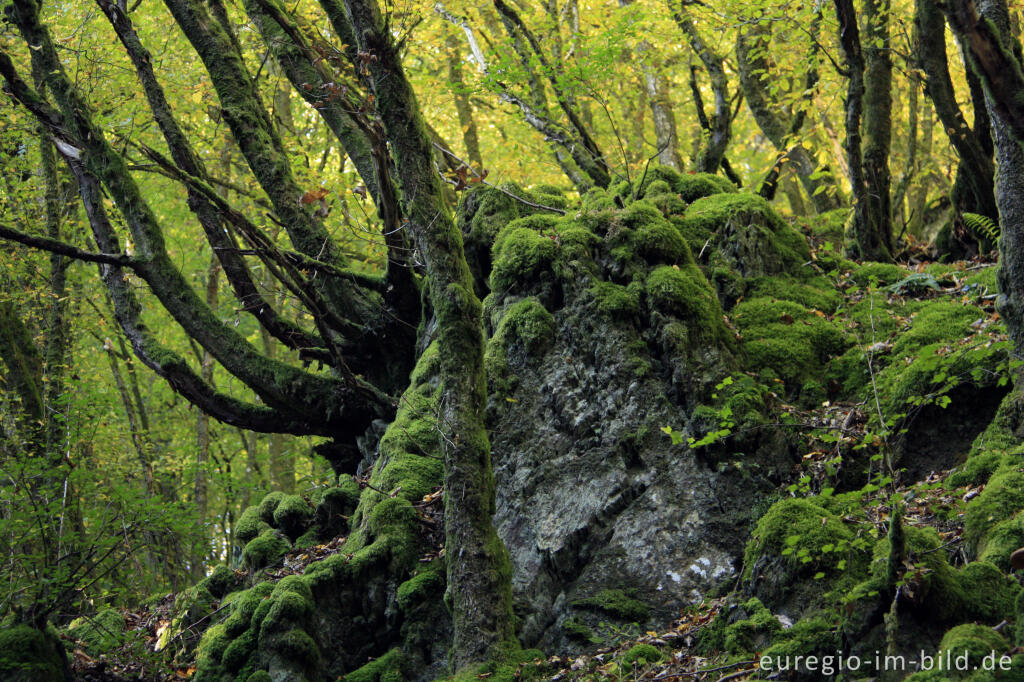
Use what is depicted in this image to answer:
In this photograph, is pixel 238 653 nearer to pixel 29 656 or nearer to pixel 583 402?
pixel 29 656

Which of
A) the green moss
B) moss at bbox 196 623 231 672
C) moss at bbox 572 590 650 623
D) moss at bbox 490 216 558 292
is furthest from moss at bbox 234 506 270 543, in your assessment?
the green moss

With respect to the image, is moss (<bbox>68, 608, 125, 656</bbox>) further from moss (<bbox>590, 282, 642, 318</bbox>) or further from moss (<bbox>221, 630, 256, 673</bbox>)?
moss (<bbox>590, 282, 642, 318</bbox>)

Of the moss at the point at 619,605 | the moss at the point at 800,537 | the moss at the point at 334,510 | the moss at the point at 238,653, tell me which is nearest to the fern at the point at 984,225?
the moss at the point at 800,537

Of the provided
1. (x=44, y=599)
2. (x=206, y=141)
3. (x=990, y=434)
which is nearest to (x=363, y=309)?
(x=44, y=599)

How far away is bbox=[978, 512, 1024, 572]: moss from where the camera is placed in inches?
149

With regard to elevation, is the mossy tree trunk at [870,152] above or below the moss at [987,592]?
above

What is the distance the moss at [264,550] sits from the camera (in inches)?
286

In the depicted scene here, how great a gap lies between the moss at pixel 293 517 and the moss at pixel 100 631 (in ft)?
5.69

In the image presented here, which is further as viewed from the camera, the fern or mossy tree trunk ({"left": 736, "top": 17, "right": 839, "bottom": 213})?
mossy tree trunk ({"left": 736, "top": 17, "right": 839, "bottom": 213})

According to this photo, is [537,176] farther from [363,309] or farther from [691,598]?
[691,598]

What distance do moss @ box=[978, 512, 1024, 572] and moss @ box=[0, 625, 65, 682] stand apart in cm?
686

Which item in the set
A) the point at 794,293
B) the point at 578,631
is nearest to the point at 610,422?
the point at 578,631

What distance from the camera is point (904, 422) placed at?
Answer: 566cm

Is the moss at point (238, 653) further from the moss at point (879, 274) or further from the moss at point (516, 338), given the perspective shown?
the moss at point (879, 274)
